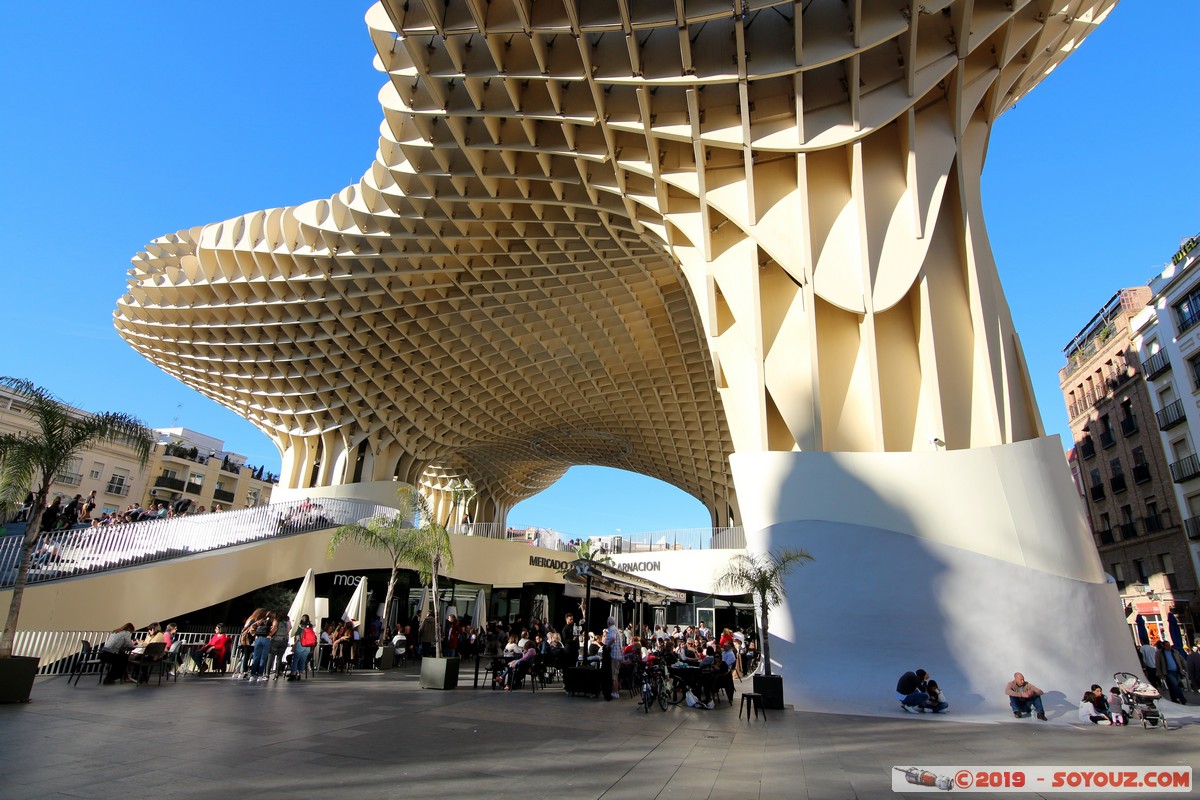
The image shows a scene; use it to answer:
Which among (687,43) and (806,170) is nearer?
(687,43)

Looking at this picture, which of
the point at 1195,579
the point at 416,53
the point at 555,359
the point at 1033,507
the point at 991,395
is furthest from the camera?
the point at 555,359

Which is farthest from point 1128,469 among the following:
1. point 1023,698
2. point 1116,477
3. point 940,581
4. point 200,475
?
point 200,475

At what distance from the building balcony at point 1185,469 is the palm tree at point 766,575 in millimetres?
25183

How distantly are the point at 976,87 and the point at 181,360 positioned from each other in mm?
39646

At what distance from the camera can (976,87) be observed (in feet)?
53.8

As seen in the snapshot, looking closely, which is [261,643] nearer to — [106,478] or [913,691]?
[913,691]

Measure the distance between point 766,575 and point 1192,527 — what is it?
2618cm

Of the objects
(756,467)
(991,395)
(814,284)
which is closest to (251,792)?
(756,467)

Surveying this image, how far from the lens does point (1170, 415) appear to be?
97.3 ft

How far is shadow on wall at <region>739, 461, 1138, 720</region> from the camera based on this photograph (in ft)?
41.9

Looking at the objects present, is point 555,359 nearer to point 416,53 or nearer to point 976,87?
point 416,53

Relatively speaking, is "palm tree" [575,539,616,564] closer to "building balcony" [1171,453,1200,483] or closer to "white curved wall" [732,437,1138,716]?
"white curved wall" [732,437,1138,716]

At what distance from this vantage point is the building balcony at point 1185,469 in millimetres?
27891

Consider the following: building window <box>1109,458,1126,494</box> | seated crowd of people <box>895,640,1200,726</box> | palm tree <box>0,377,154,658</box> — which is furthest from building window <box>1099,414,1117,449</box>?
palm tree <box>0,377,154,658</box>
